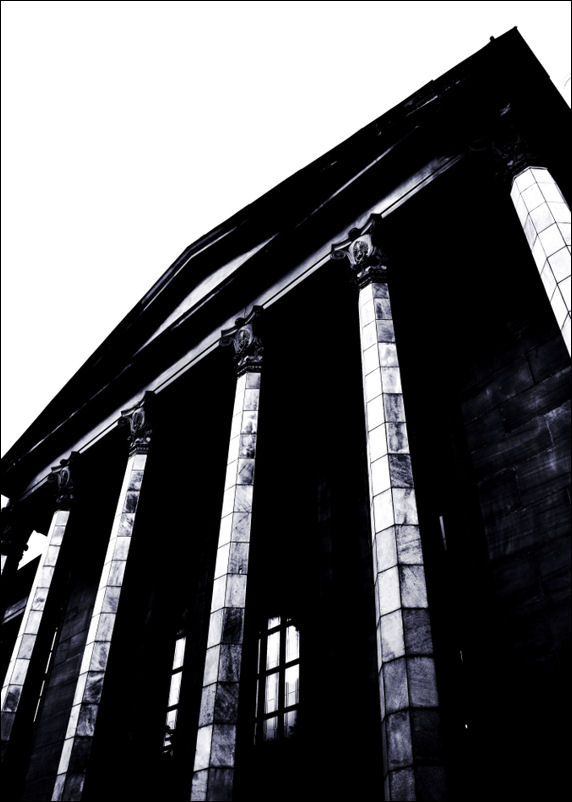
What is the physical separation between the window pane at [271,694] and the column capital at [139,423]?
5.63 m

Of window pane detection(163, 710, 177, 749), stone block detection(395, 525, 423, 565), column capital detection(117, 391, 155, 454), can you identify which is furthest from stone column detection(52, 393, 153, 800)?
stone block detection(395, 525, 423, 565)

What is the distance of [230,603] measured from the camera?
8.28 meters

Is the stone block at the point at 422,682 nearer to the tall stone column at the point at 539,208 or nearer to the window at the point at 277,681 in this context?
the tall stone column at the point at 539,208

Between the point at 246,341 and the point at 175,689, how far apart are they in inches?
316

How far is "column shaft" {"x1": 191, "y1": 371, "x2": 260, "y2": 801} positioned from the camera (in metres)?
6.86

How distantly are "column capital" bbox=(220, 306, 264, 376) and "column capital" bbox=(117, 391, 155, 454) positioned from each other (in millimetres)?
2778

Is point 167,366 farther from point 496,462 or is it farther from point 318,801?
point 318,801

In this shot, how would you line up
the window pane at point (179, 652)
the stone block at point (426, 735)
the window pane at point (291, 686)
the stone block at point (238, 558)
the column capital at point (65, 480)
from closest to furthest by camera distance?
the stone block at point (426, 735)
the stone block at point (238, 558)
the window pane at point (291, 686)
the window pane at point (179, 652)
the column capital at point (65, 480)

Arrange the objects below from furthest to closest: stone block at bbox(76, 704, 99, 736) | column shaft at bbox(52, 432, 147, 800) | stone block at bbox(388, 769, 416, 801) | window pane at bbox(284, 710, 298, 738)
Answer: window pane at bbox(284, 710, 298, 738) → stone block at bbox(76, 704, 99, 736) → column shaft at bbox(52, 432, 147, 800) → stone block at bbox(388, 769, 416, 801)

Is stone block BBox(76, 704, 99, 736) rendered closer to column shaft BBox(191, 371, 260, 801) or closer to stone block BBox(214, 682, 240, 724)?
column shaft BBox(191, 371, 260, 801)

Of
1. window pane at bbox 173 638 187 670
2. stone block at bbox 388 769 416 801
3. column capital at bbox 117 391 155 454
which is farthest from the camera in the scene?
column capital at bbox 117 391 155 454

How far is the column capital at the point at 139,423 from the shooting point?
1330cm

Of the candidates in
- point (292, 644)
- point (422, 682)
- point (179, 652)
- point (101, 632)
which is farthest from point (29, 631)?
point (422, 682)

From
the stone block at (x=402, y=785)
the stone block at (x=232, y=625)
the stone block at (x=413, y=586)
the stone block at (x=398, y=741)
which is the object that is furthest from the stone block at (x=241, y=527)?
the stone block at (x=402, y=785)
